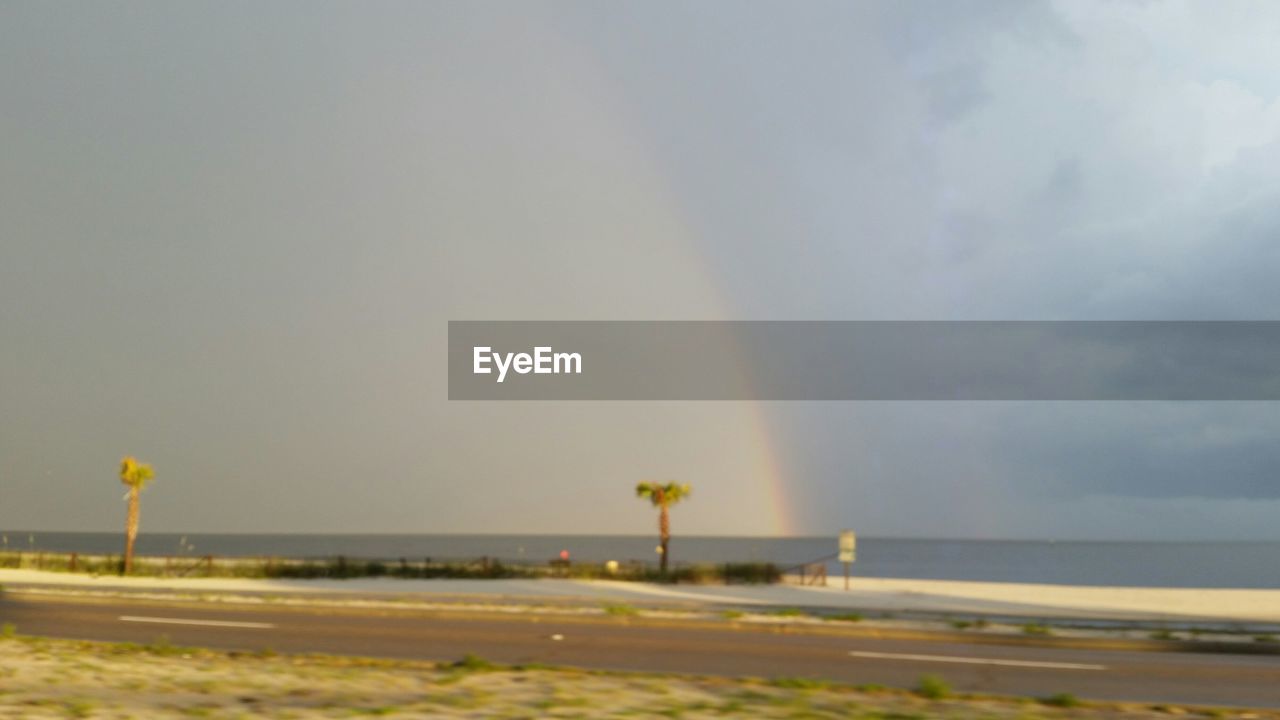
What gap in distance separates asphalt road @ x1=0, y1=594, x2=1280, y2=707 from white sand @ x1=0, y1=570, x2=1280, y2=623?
682 cm

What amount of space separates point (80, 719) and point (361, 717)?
94.0 inches

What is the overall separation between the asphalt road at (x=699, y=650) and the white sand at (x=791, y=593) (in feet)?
22.4

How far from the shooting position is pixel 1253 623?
84.4 ft

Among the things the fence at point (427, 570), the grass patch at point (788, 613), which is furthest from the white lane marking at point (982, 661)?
the fence at point (427, 570)

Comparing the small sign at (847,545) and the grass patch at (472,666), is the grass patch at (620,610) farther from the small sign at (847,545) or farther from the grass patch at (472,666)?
the small sign at (847,545)

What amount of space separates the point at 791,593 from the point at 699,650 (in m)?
21.8

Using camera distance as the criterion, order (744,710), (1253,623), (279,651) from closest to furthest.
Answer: (744,710) < (279,651) < (1253,623)

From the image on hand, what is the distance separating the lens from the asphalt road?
48.9 ft

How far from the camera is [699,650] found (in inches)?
720

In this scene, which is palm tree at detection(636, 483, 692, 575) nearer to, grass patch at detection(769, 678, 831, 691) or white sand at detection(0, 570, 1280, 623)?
white sand at detection(0, 570, 1280, 623)

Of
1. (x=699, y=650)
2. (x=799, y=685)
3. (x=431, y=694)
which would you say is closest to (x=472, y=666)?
(x=431, y=694)

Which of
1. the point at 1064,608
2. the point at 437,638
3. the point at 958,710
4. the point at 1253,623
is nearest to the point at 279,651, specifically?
the point at 437,638

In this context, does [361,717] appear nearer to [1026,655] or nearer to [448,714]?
[448,714]

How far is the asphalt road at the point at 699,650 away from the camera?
14.9 meters
